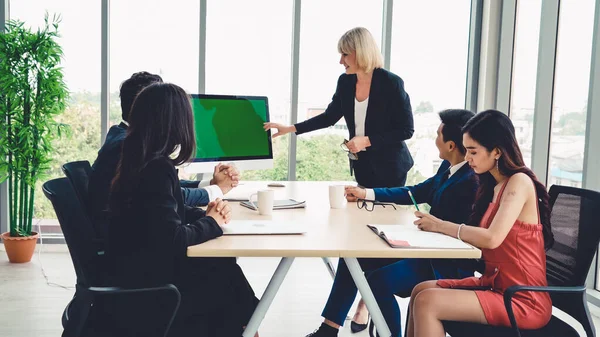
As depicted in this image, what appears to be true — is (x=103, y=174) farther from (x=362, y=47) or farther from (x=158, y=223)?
(x=362, y=47)

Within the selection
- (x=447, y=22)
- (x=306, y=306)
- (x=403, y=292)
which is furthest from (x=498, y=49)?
(x=403, y=292)

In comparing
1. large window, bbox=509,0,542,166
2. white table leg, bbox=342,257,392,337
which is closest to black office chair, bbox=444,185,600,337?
white table leg, bbox=342,257,392,337

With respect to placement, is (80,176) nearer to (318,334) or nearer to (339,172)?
(318,334)

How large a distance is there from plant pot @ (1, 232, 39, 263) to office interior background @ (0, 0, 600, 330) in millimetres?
406

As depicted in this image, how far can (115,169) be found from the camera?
2.24m

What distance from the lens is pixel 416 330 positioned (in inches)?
78.8

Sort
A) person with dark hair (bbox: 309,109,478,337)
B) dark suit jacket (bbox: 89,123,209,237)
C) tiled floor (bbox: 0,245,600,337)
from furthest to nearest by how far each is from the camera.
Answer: tiled floor (bbox: 0,245,600,337) → person with dark hair (bbox: 309,109,478,337) → dark suit jacket (bbox: 89,123,209,237)

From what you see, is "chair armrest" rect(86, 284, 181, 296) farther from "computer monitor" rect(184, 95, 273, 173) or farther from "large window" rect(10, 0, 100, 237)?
"large window" rect(10, 0, 100, 237)

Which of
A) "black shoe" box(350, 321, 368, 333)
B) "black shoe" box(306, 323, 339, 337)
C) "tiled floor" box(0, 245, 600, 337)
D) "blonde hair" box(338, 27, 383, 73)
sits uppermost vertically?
"blonde hair" box(338, 27, 383, 73)

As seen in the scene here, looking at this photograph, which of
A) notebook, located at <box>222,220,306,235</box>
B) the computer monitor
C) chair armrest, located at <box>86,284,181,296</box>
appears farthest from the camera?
the computer monitor

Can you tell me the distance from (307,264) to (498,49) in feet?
7.73

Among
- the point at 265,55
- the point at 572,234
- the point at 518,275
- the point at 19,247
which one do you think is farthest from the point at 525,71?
the point at 19,247

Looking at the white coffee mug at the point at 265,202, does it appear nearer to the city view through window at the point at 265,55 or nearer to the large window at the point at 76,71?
the city view through window at the point at 265,55

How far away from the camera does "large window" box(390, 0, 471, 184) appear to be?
16.5 feet
